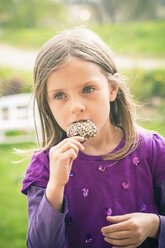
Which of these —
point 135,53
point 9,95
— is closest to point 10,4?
point 9,95

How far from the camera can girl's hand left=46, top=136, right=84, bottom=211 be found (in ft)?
3.56

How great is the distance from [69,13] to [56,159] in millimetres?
3593

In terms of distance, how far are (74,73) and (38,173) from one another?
1.44 ft

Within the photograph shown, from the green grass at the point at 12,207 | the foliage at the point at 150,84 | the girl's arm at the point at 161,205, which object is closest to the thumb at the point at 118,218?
the girl's arm at the point at 161,205

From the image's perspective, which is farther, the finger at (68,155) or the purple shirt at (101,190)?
the purple shirt at (101,190)

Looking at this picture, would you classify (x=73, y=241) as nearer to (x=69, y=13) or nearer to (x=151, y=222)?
(x=151, y=222)

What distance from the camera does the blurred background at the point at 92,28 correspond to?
4.20 metres

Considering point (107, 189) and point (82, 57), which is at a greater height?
point (82, 57)

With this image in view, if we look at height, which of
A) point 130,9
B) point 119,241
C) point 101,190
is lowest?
point 119,241

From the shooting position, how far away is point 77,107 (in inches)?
45.6

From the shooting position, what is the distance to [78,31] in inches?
53.7

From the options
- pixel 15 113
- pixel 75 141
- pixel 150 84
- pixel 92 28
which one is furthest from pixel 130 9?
pixel 75 141

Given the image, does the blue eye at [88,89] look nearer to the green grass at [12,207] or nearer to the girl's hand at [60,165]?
the girl's hand at [60,165]

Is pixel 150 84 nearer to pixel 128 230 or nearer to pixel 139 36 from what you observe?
pixel 139 36
